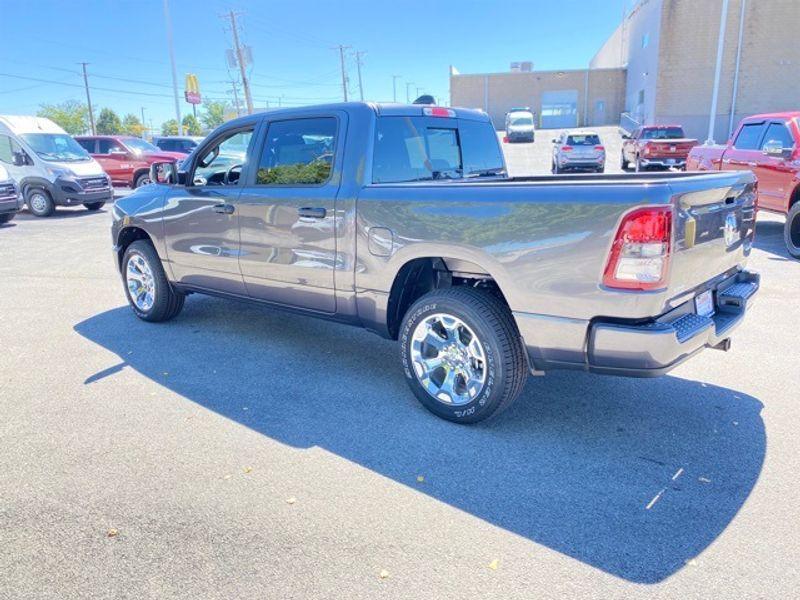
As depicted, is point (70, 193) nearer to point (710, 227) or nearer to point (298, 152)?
point (298, 152)

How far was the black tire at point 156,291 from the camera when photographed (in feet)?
18.8

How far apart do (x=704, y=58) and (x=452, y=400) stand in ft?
131

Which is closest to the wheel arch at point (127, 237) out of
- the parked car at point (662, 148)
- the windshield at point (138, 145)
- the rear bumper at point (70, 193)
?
→ the rear bumper at point (70, 193)

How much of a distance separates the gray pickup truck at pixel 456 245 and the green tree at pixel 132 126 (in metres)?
87.1

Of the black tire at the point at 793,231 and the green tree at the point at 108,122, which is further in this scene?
the green tree at the point at 108,122

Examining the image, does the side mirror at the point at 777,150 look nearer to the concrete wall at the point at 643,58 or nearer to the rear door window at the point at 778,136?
the rear door window at the point at 778,136

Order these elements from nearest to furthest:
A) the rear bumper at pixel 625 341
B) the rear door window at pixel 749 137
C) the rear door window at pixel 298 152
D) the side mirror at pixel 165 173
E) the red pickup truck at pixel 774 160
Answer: the rear bumper at pixel 625 341 < the rear door window at pixel 298 152 < the side mirror at pixel 165 173 < the red pickup truck at pixel 774 160 < the rear door window at pixel 749 137

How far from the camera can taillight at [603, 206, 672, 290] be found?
9.23ft

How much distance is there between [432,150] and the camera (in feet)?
14.7

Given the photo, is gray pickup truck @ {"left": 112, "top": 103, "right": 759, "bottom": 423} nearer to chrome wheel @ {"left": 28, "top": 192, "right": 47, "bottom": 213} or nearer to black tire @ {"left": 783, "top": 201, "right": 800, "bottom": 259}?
black tire @ {"left": 783, "top": 201, "right": 800, "bottom": 259}

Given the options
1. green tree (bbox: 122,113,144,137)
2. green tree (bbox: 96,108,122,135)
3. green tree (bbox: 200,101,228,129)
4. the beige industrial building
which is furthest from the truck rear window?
green tree (bbox: 200,101,228,129)

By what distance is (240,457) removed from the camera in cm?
339

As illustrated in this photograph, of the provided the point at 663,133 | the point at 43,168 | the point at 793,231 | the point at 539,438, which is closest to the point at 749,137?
the point at 793,231

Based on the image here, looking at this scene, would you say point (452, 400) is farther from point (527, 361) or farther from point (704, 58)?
point (704, 58)
